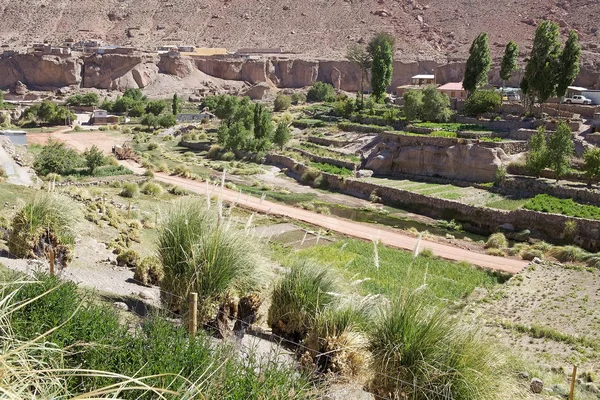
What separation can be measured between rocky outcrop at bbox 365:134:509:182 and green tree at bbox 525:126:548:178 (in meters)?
1.88

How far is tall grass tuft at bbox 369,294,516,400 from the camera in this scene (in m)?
6.43

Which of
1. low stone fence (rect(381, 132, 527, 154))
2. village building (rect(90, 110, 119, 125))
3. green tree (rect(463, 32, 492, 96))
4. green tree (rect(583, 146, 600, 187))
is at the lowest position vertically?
village building (rect(90, 110, 119, 125))

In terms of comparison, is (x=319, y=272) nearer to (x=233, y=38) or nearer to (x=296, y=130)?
(x=296, y=130)

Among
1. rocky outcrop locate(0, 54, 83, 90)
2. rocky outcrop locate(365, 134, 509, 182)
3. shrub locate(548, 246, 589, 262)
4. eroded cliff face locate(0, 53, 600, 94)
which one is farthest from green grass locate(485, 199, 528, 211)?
rocky outcrop locate(0, 54, 83, 90)

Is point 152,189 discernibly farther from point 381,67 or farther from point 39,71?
point 39,71

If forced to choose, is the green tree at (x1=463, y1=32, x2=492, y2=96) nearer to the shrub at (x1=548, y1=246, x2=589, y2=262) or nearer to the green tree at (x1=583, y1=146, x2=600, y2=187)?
the green tree at (x1=583, y1=146, x2=600, y2=187)

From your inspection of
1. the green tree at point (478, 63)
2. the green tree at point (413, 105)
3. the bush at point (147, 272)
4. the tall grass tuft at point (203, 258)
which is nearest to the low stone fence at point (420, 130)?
the green tree at point (413, 105)

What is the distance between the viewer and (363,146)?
4203 centimetres

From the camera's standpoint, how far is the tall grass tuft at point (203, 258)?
8.69 metres

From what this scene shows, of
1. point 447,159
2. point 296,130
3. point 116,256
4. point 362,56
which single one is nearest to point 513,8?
point 362,56

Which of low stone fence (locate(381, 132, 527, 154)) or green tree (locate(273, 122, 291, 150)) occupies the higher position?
low stone fence (locate(381, 132, 527, 154))

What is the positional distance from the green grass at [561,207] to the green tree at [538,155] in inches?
87.5

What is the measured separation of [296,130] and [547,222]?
90.9 ft

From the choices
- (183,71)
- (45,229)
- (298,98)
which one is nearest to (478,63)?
(298,98)
